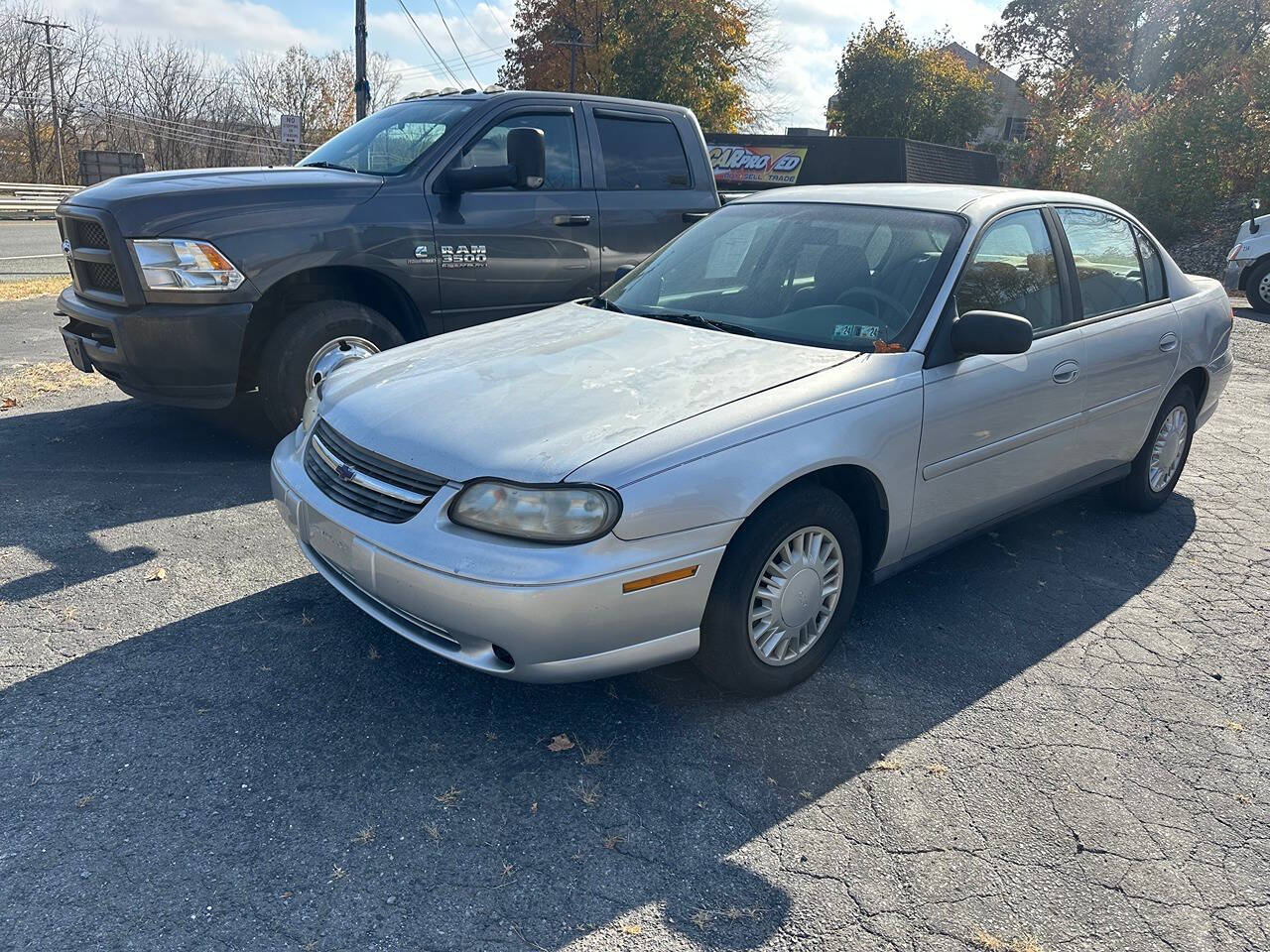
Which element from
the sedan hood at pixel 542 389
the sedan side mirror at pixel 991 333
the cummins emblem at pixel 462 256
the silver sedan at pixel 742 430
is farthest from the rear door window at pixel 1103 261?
the cummins emblem at pixel 462 256

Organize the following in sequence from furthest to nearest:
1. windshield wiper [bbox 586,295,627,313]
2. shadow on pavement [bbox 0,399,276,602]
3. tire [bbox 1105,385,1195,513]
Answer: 1. tire [bbox 1105,385,1195,513]
2. windshield wiper [bbox 586,295,627,313]
3. shadow on pavement [bbox 0,399,276,602]

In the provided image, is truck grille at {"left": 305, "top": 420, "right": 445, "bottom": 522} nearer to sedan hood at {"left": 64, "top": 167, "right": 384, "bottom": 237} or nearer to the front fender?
the front fender

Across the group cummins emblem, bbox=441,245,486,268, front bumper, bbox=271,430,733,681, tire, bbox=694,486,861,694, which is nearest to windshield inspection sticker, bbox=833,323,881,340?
tire, bbox=694,486,861,694

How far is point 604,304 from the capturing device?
4262mm

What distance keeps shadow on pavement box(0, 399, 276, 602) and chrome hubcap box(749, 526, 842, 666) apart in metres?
2.63

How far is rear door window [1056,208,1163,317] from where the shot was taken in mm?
4250

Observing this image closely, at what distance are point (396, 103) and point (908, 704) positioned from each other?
16.9 ft

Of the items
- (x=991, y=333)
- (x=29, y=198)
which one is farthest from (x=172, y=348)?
→ (x=29, y=198)

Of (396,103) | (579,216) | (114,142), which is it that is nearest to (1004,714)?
(579,216)

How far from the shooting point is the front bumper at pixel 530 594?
256cm

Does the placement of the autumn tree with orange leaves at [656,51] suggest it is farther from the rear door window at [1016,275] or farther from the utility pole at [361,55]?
the rear door window at [1016,275]

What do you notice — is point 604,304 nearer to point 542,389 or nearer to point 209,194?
point 542,389

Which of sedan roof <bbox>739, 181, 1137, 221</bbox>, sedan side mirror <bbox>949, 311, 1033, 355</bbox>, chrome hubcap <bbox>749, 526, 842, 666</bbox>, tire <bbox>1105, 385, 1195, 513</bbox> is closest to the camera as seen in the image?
chrome hubcap <bbox>749, 526, 842, 666</bbox>

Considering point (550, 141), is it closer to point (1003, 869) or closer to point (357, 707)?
point (357, 707)
